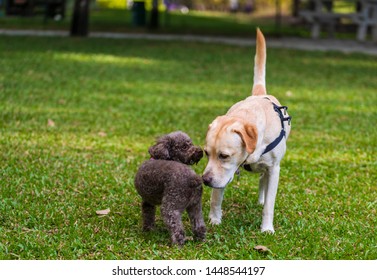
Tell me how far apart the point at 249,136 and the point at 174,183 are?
52 centimetres

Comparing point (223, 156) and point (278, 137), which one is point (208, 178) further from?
point (278, 137)

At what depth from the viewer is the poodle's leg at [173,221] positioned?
4227mm

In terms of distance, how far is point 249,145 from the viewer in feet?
14.1

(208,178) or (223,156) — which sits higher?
(223,156)

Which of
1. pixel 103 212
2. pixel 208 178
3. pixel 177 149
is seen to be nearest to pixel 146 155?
pixel 103 212

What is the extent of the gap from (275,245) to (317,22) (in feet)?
62.5

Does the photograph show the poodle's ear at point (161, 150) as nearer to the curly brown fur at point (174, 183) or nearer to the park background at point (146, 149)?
the curly brown fur at point (174, 183)

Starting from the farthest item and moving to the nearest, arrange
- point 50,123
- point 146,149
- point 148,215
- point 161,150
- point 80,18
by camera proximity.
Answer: point 80,18
point 50,123
point 146,149
point 148,215
point 161,150

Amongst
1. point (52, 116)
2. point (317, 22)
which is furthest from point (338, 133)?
point (317, 22)

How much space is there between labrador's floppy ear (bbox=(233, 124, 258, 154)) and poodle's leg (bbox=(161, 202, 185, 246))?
56 centimetres

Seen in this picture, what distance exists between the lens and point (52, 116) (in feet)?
28.2

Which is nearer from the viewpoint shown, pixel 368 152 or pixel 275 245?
pixel 275 245

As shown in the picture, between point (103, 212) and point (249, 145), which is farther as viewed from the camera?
point (103, 212)

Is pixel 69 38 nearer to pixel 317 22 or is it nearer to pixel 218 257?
pixel 317 22
